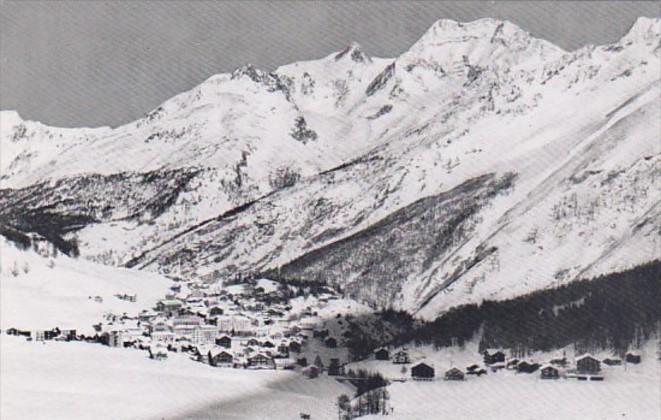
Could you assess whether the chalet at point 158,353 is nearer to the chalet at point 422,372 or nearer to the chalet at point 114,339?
the chalet at point 114,339

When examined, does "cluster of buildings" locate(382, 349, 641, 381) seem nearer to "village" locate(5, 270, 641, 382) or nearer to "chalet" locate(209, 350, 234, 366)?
"village" locate(5, 270, 641, 382)

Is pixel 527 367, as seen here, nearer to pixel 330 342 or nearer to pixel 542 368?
pixel 542 368

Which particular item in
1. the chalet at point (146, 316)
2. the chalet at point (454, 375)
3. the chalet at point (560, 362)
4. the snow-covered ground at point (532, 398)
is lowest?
the snow-covered ground at point (532, 398)

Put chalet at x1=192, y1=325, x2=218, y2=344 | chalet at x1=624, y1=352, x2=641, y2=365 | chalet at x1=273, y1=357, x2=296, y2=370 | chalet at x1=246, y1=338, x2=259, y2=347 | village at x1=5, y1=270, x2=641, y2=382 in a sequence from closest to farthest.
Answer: village at x1=5, y1=270, x2=641, y2=382 < chalet at x1=624, y1=352, x2=641, y2=365 < chalet at x1=273, y1=357, x2=296, y2=370 < chalet at x1=246, y1=338, x2=259, y2=347 < chalet at x1=192, y1=325, x2=218, y2=344

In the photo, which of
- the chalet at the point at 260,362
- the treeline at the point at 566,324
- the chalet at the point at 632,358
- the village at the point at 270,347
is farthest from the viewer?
the treeline at the point at 566,324

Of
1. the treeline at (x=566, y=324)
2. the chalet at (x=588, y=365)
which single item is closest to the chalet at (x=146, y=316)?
the treeline at (x=566, y=324)

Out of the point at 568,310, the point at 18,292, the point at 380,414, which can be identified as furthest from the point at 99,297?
the point at 380,414

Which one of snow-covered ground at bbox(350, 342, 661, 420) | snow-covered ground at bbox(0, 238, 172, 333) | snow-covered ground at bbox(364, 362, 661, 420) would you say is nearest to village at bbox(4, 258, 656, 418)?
snow-covered ground at bbox(350, 342, 661, 420)
